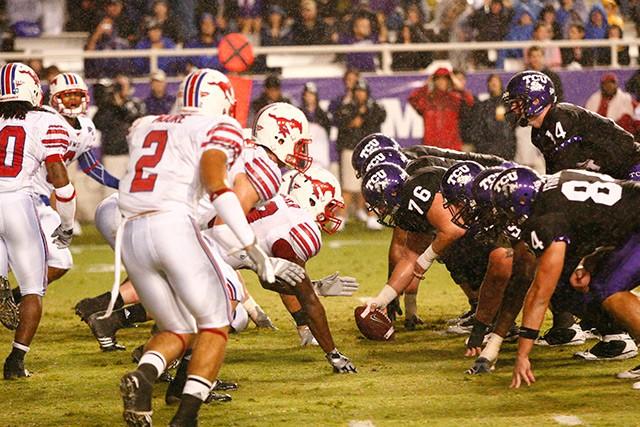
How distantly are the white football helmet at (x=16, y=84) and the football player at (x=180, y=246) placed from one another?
69.1 inches

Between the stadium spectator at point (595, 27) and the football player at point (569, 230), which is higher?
the stadium spectator at point (595, 27)

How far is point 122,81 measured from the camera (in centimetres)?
1393

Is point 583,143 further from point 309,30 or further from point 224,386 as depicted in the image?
point 309,30

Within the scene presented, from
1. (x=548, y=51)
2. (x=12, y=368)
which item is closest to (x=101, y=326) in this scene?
(x=12, y=368)

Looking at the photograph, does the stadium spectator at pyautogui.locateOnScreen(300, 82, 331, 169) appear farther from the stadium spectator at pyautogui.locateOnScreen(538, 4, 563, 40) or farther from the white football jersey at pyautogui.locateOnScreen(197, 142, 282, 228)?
the white football jersey at pyautogui.locateOnScreen(197, 142, 282, 228)

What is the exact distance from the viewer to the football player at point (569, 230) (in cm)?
591

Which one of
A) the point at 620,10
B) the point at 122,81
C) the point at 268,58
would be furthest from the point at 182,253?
the point at 620,10

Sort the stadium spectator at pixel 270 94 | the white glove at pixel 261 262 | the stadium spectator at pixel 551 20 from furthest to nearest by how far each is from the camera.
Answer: the stadium spectator at pixel 551 20
the stadium spectator at pixel 270 94
the white glove at pixel 261 262

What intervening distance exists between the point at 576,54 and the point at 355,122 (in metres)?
2.94

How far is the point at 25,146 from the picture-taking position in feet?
22.2

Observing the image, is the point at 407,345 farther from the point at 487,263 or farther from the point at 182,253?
the point at 182,253

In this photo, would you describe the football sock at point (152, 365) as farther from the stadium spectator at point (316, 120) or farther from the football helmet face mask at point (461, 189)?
the stadium spectator at point (316, 120)

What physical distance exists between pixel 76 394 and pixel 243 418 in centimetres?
110

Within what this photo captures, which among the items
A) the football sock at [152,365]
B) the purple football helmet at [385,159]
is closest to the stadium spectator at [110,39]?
the purple football helmet at [385,159]
